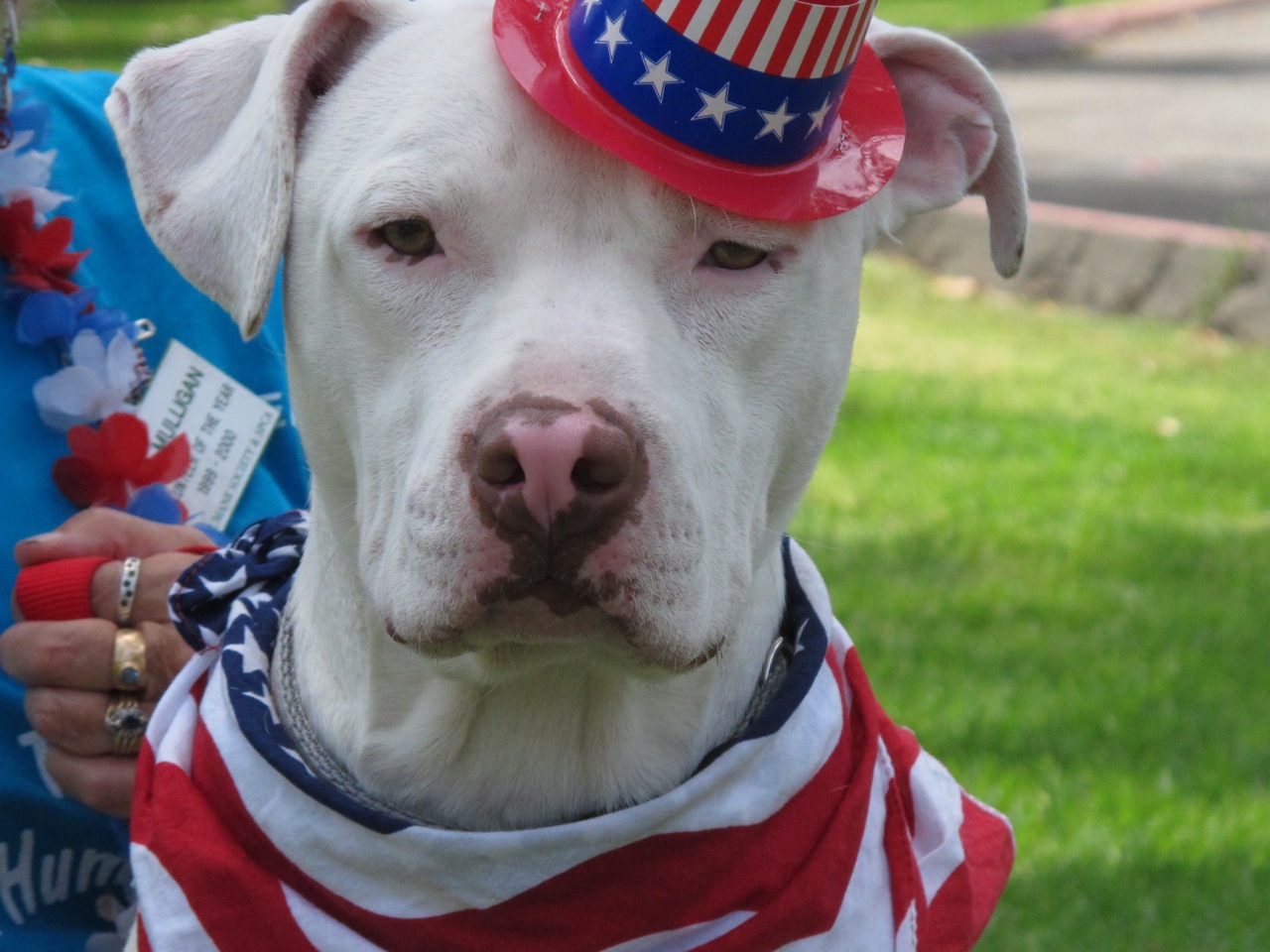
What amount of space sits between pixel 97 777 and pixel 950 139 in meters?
1.72

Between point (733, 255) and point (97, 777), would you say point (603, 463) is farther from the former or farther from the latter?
point (97, 777)

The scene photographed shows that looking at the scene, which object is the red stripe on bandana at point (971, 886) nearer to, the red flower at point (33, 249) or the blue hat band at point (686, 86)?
the blue hat band at point (686, 86)

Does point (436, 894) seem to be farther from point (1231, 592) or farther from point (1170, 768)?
point (1231, 592)

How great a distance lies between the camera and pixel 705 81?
1981 mm

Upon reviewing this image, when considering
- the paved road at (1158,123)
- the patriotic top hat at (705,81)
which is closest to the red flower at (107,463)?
the patriotic top hat at (705,81)

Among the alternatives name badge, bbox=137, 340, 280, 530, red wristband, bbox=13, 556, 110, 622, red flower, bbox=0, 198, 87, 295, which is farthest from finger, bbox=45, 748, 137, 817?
red flower, bbox=0, 198, 87, 295

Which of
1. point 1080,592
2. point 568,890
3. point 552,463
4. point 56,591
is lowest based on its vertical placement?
point 1080,592

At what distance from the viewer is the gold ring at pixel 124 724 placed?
2.59 meters

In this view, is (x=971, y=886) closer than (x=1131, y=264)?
Yes

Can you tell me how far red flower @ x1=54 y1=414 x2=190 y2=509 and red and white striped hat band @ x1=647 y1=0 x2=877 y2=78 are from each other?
132cm

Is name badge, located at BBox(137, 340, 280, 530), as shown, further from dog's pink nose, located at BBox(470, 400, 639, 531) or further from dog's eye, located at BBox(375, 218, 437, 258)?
dog's pink nose, located at BBox(470, 400, 639, 531)

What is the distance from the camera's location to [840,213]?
2.17 metres

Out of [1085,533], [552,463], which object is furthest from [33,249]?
[1085,533]

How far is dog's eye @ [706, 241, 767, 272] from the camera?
2.12 meters
